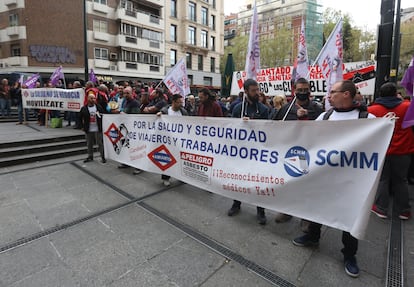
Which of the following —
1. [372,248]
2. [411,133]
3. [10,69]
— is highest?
[10,69]

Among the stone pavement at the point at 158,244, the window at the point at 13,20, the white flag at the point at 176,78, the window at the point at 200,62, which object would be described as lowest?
the stone pavement at the point at 158,244

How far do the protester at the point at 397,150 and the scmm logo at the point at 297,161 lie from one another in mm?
1615

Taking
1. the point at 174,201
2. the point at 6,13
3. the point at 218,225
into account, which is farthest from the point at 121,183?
the point at 6,13

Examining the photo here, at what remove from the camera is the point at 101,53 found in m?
26.4

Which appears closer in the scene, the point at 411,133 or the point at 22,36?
the point at 411,133

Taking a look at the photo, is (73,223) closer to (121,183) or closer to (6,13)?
(121,183)

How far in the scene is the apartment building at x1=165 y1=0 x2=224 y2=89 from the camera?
32438mm

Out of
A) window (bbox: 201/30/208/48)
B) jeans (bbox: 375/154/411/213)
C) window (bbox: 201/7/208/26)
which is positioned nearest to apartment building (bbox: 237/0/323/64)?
window (bbox: 201/30/208/48)

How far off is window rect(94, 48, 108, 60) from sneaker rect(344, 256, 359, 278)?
28.6 metres

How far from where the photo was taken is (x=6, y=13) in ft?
80.5

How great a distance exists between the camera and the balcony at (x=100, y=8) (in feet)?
82.9

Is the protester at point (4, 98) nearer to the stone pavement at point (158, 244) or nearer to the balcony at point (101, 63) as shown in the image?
the stone pavement at point (158, 244)

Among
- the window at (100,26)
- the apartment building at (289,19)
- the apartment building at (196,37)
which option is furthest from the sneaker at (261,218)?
the apartment building at (289,19)

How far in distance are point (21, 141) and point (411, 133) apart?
8.70 metres
